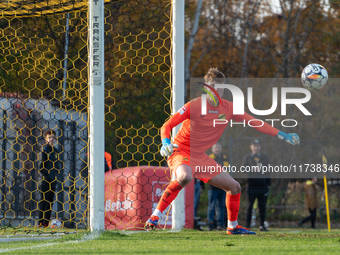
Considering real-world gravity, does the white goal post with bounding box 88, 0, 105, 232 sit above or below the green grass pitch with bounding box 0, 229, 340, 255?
above

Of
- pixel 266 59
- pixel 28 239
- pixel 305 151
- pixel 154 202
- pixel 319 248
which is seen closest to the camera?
pixel 319 248

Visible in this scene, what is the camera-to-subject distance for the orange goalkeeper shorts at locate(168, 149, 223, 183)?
4969 millimetres

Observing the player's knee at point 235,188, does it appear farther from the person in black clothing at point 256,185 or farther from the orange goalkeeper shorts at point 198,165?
the person in black clothing at point 256,185

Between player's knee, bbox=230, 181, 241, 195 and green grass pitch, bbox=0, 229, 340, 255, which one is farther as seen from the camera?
player's knee, bbox=230, 181, 241, 195

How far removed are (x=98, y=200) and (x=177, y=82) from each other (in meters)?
1.99

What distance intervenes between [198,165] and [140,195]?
269 centimetres

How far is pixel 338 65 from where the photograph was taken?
17.0 metres

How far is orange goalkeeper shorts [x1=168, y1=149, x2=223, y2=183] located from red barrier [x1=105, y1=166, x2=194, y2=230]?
6.80ft

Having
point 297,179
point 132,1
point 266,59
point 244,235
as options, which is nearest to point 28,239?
point 244,235

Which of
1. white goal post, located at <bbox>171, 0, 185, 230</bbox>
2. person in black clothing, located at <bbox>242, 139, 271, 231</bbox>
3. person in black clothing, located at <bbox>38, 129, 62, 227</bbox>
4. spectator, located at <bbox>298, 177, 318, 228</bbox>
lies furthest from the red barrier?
spectator, located at <bbox>298, 177, 318, 228</bbox>

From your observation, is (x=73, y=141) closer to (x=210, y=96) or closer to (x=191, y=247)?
(x=210, y=96)

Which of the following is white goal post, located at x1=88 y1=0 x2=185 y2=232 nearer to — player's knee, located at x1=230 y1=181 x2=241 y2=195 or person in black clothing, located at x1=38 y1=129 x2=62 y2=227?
player's knee, located at x1=230 y1=181 x2=241 y2=195

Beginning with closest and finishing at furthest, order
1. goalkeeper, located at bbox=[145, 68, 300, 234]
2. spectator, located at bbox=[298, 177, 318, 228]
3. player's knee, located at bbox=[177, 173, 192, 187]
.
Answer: player's knee, located at bbox=[177, 173, 192, 187] < goalkeeper, located at bbox=[145, 68, 300, 234] < spectator, located at bbox=[298, 177, 318, 228]

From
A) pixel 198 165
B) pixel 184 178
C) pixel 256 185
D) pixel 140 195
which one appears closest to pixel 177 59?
pixel 198 165
